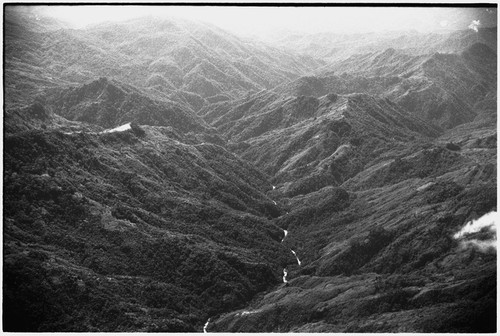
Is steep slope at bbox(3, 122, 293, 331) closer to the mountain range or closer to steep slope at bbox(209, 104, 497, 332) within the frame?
the mountain range

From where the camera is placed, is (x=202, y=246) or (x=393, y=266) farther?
(x=393, y=266)

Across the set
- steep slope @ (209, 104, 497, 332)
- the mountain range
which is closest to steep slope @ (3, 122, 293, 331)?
the mountain range

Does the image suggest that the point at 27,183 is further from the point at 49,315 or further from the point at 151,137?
the point at 151,137

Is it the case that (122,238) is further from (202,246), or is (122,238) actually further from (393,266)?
(393,266)

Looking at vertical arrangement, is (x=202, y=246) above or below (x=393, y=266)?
above

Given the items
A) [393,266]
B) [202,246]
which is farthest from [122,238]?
[393,266]

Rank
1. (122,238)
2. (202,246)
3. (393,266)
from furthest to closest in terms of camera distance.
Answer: (393,266) < (202,246) < (122,238)

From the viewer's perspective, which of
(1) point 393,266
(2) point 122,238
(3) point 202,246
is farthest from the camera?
(1) point 393,266

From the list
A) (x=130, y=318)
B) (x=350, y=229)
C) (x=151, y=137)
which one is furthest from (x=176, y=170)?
(x=130, y=318)
